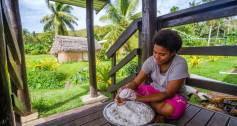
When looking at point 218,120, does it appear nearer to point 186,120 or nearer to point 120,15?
point 186,120

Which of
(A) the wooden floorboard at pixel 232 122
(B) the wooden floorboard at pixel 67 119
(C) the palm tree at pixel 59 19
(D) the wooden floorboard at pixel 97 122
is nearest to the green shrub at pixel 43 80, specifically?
(B) the wooden floorboard at pixel 67 119

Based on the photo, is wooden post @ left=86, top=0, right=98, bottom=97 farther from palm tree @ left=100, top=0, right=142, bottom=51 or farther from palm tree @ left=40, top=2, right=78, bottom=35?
palm tree @ left=40, top=2, right=78, bottom=35

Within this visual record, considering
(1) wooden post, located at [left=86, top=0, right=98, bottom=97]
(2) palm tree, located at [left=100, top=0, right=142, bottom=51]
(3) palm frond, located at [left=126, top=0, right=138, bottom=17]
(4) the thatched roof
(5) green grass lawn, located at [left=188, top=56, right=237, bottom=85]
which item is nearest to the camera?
(1) wooden post, located at [left=86, top=0, right=98, bottom=97]

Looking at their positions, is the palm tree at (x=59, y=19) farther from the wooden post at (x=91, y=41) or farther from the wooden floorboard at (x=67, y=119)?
the wooden floorboard at (x=67, y=119)

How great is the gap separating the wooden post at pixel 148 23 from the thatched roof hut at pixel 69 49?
16060mm

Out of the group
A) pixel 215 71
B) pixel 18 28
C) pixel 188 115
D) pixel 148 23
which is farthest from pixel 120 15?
pixel 188 115

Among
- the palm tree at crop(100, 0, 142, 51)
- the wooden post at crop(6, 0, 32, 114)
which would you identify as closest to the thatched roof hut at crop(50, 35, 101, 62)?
the palm tree at crop(100, 0, 142, 51)

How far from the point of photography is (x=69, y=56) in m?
17.9

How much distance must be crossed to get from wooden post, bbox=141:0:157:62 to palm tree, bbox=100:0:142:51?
36.3ft

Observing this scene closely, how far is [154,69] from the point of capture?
1.72 metres

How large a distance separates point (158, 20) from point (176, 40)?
53 cm

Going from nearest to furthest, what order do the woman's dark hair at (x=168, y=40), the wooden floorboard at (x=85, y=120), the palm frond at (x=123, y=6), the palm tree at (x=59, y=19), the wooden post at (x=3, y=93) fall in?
1. the wooden post at (x=3, y=93)
2. the woman's dark hair at (x=168, y=40)
3. the wooden floorboard at (x=85, y=120)
4. the palm frond at (x=123, y=6)
5. the palm tree at (x=59, y=19)

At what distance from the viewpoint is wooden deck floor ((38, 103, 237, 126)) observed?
1.63 metres

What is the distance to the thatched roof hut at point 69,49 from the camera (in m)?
17.1
